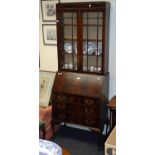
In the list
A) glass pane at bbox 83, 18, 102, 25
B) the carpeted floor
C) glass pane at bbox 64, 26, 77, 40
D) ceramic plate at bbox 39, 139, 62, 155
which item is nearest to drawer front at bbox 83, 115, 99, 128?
the carpeted floor

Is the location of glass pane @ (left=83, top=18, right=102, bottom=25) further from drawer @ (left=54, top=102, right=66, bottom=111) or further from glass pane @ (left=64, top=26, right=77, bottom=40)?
drawer @ (left=54, top=102, right=66, bottom=111)

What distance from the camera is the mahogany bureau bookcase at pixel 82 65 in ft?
10.8

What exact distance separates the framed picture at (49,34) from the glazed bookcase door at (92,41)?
640 millimetres

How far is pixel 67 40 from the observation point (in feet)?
11.7

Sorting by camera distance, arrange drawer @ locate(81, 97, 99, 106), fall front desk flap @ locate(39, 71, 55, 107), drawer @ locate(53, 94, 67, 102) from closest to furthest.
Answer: drawer @ locate(81, 97, 99, 106) → drawer @ locate(53, 94, 67, 102) → fall front desk flap @ locate(39, 71, 55, 107)

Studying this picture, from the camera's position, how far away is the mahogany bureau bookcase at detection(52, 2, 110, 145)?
3285 mm

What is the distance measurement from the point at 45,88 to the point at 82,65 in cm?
73

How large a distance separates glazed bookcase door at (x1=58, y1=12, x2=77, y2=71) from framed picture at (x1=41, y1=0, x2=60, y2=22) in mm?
347

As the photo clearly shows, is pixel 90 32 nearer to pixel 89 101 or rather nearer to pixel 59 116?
pixel 89 101

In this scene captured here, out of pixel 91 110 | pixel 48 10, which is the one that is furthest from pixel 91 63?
pixel 48 10
